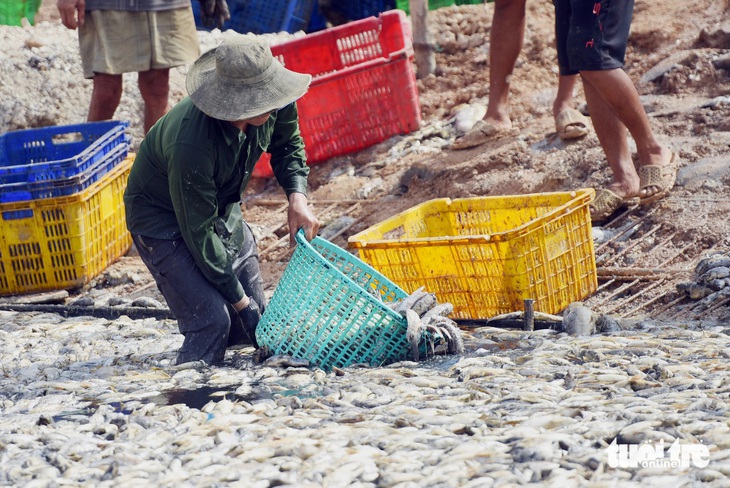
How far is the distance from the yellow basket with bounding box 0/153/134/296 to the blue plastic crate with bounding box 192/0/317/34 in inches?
141

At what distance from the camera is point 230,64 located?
166 inches

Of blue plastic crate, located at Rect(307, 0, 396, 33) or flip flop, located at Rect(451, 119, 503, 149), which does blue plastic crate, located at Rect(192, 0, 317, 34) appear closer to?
blue plastic crate, located at Rect(307, 0, 396, 33)

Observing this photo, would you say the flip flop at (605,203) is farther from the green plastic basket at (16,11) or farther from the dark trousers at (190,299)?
the green plastic basket at (16,11)

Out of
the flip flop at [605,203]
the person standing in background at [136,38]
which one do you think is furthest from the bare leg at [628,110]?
the person standing in background at [136,38]

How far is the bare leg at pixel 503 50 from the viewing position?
6914 millimetres

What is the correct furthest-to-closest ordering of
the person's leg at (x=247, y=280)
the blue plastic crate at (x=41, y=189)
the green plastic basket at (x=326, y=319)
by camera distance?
the blue plastic crate at (x=41, y=189), the person's leg at (x=247, y=280), the green plastic basket at (x=326, y=319)

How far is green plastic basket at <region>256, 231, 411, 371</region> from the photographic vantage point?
4352 millimetres

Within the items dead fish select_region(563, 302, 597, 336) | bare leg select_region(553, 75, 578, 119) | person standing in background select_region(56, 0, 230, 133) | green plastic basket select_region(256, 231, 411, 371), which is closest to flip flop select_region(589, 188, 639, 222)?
bare leg select_region(553, 75, 578, 119)

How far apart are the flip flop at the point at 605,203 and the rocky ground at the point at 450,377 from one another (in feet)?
0.30

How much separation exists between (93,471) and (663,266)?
325 centimetres

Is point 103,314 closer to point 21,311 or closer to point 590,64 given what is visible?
point 21,311

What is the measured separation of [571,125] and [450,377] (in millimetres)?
2841

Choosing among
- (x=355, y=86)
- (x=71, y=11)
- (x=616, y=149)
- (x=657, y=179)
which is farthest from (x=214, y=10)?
(x=657, y=179)

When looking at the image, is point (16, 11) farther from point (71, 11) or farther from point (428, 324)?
point (428, 324)
